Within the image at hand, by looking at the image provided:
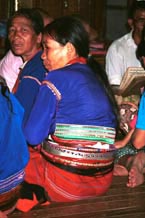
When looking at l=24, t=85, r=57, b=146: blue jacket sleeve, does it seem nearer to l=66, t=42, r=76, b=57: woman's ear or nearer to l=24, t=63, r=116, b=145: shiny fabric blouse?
l=24, t=63, r=116, b=145: shiny fabric blouse

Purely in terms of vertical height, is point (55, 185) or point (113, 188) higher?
point (55, 185)

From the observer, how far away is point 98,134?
2.12 m

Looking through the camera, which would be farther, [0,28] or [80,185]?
[0,28]

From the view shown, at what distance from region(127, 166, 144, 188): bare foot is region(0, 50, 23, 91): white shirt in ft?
3.63

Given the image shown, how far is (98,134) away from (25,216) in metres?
0.53

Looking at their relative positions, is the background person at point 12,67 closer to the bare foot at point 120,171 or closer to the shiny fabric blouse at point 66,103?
the bare foot at point 120,171

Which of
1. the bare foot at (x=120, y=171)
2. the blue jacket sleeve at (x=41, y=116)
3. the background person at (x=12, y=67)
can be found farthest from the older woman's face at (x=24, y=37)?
the bare foot at (x=120, y=171)

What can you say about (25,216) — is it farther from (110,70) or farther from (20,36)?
(110,70)

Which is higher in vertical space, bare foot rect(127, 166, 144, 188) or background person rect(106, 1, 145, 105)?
background person rect(106, 1, 145, 105)

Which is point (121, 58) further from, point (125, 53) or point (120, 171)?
point (120, 171)

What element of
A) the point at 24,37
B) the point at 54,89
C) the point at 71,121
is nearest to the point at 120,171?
the point at 71,121

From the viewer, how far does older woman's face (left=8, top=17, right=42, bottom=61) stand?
2822 mm

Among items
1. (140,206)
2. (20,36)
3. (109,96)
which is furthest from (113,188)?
(20,36)

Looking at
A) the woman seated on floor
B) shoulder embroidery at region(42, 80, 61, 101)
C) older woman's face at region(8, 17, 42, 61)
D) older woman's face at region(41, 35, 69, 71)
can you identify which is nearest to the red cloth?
the woman seated on floor
